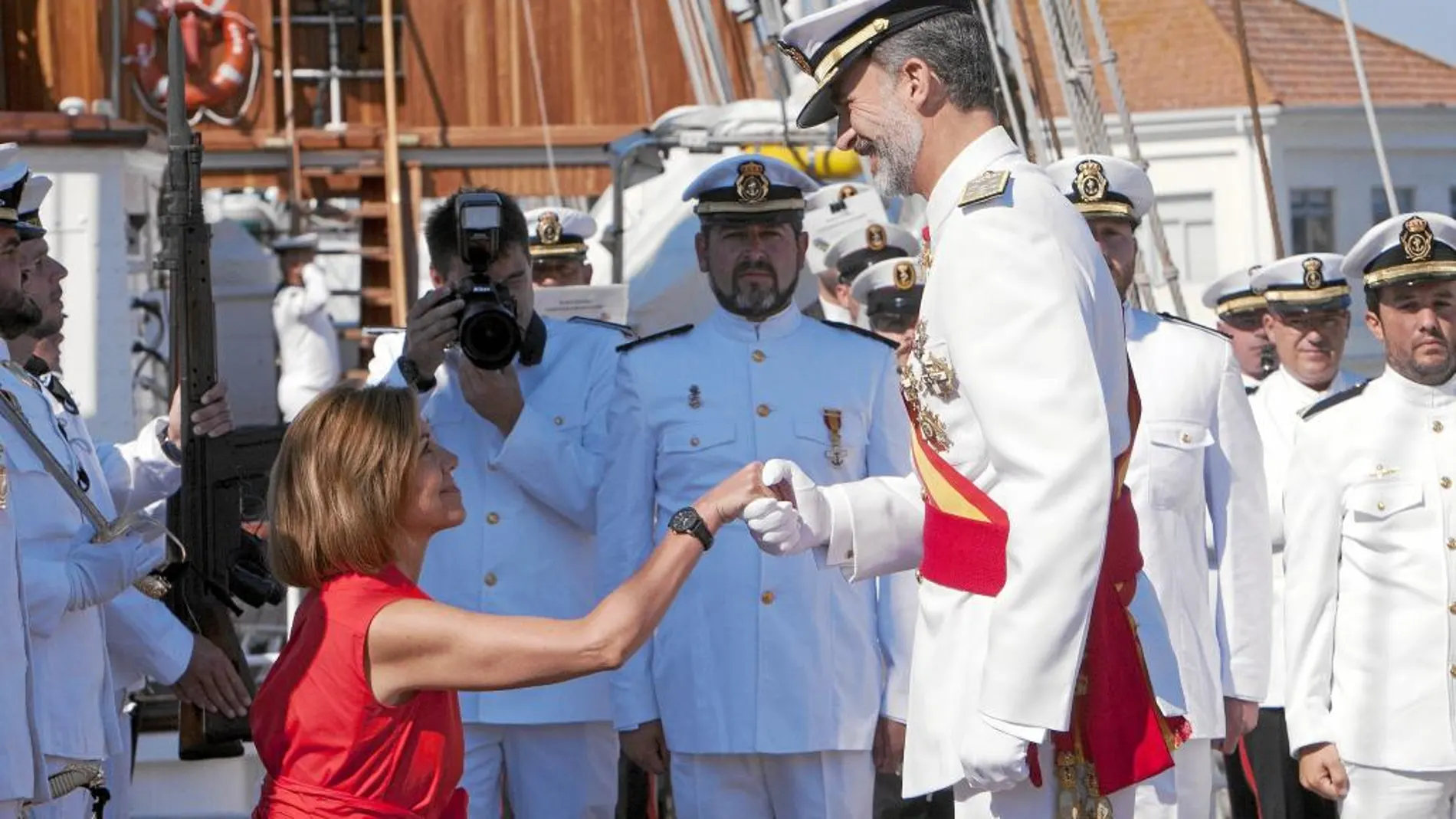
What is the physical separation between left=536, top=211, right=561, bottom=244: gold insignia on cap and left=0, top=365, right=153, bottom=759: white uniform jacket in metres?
2.59

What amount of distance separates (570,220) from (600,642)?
4.27 m

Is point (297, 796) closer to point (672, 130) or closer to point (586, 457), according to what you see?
point (586, 457)

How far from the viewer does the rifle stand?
5.47m

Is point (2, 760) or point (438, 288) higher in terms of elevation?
point (438, 288)

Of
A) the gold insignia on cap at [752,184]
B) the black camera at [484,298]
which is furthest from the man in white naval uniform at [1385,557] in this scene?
the black camera at [484,298]

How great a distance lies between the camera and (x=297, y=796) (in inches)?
139

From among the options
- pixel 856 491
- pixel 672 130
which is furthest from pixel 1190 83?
pixel 856 491

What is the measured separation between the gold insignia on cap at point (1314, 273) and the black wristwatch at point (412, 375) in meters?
3.27

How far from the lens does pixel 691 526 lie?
362cm

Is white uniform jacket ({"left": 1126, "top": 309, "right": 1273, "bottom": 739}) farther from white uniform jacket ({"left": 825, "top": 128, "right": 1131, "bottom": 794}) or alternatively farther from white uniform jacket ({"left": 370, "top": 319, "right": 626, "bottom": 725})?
white uniform jacket ({"left": 825, "top": 128, "right": 1131, "bottom": 794})

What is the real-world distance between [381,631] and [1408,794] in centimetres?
301

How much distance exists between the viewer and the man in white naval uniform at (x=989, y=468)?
3.36 metres

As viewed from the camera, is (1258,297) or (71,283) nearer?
(1258,297)

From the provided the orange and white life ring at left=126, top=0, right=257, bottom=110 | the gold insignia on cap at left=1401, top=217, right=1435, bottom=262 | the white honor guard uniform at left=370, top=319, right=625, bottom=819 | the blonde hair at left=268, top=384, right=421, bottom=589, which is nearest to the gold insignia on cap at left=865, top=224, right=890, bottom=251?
the white honor guard uniform at left=370, top=319, right=625, bottom=819
